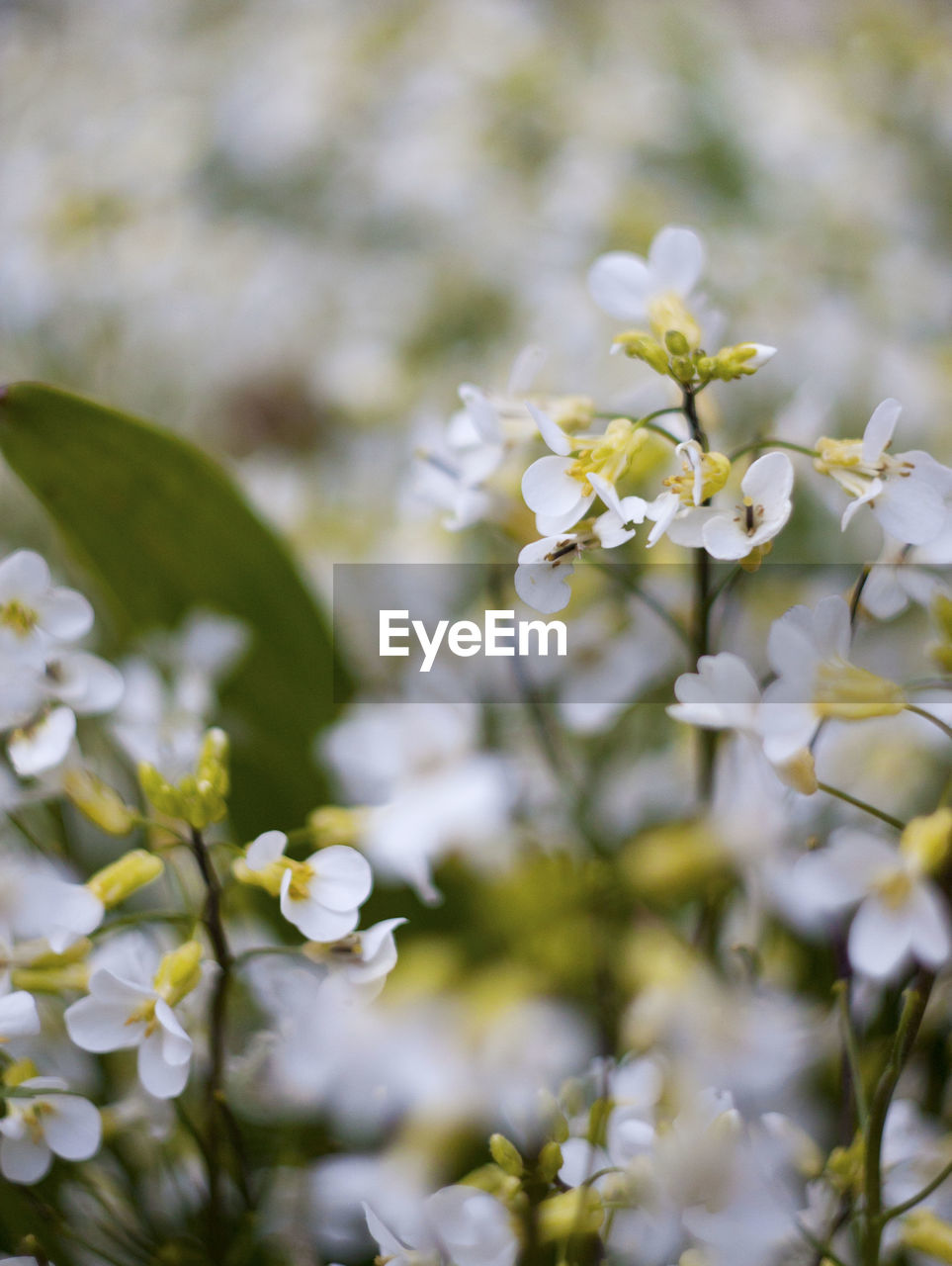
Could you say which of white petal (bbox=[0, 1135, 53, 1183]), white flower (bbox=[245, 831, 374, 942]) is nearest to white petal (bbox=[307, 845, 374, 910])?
white flower (bbox=[245, 831, 374, 942])

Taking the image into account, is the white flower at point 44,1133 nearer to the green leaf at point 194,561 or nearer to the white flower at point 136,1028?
the white flower at point 136,1028

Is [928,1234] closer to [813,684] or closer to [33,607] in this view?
[813,684]

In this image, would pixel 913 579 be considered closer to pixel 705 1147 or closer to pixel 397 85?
pixel 705 1147

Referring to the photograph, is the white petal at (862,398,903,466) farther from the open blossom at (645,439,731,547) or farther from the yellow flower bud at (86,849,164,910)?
the yellow flower bud at (86,849,164,910)

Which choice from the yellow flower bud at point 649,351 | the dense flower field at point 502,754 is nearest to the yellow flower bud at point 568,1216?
the dense flower field at point 502,754

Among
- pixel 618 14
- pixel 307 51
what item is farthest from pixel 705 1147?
pixel 618 14

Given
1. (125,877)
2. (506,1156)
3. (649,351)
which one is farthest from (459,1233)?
(649,351)
